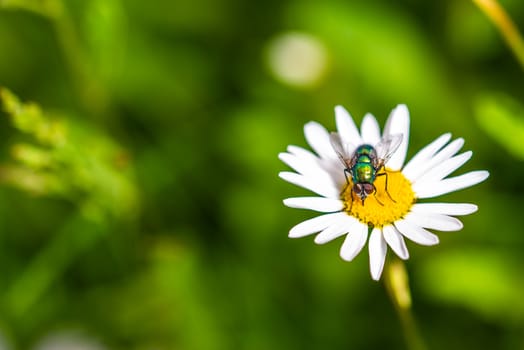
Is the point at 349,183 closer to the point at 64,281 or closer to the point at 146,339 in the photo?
the point at 146,339

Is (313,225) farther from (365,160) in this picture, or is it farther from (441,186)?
(441,186)

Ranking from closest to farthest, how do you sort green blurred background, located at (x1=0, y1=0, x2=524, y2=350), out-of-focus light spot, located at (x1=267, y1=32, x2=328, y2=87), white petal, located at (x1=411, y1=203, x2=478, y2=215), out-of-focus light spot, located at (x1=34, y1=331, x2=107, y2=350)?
white petal, located at (x1=411, y1=203, x2=478, y2=215) → green blurred background, located at (x1=0, y1=0, x2=524, y2=350) → out-of-focus light spot, located at (x1=34, y1=331, x2=107, y2=350) → out-of-focus light spot, located at (x1=267, y1=32, x2=328, y2=87)

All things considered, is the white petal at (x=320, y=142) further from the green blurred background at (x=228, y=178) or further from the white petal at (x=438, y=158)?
the green blurred background at (x=228, y=178)

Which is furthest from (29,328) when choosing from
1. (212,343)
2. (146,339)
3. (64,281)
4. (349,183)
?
(349,183)

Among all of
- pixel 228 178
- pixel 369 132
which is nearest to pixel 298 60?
pixel 228 178

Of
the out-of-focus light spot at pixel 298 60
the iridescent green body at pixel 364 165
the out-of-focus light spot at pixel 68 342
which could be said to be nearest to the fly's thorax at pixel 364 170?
the iridescent green body at pixel 364 165

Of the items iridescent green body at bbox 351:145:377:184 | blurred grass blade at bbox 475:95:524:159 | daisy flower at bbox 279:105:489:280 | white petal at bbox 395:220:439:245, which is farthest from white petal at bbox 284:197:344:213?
blurred grass blade at bbox 475:95:524:159

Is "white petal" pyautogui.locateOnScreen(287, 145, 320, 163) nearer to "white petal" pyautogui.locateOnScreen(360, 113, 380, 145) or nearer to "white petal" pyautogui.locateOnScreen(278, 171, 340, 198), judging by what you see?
"white petal" pyautogui.locateOnScreen(278, 171, 340, 198)
